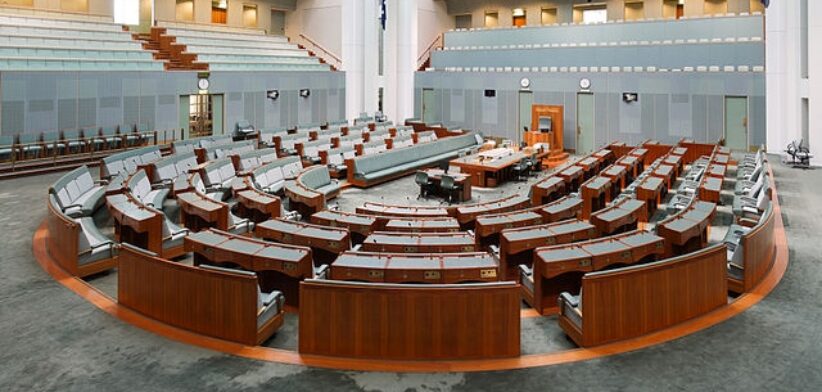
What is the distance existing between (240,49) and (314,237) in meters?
17.7

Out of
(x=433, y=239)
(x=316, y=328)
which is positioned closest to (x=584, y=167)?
(x=433, y=239)

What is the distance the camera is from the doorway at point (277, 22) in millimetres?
27578

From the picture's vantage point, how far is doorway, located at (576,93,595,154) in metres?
20.1

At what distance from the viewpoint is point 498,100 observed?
22.2 metres

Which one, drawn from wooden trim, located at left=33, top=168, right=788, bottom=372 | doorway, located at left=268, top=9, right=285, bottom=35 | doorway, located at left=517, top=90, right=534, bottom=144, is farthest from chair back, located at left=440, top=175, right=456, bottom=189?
doorway, located at left=268, top=9, right=285, bottom=35

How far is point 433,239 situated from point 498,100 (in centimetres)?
1652

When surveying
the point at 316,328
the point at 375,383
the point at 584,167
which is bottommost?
A: the point at 375,383

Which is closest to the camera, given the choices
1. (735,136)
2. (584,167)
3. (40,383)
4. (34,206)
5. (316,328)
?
(40,383)

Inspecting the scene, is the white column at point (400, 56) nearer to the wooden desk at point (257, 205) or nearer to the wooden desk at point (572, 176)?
the wooden desk at point (572, 176)

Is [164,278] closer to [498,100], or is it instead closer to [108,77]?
[108,77]

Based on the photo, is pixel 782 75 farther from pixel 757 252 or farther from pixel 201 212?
pixel 201 212

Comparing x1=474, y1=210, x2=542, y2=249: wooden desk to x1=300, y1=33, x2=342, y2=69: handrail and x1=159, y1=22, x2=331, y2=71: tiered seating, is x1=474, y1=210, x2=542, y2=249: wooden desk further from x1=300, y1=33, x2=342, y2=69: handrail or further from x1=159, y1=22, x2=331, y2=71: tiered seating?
x1=300, y1=33, x2=342, y2=69: handrail

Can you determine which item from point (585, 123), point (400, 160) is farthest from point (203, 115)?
point (585, 123)

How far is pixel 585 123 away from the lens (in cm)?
2031
